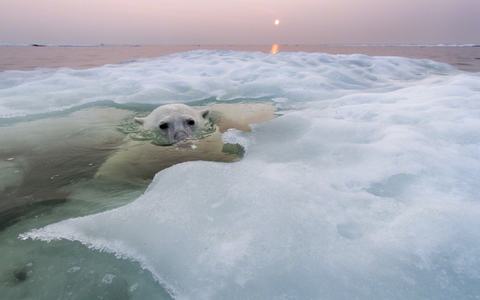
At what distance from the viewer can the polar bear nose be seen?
18.5 feet

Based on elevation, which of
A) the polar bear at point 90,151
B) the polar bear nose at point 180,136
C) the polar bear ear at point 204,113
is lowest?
the polar bear at point 90,151

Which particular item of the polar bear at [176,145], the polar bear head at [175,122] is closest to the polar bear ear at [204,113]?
the polar bear at [176,145]

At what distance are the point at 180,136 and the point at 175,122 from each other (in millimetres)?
422

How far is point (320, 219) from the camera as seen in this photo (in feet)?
9.05

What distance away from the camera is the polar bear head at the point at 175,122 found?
18.9ft

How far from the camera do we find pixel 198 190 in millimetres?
3314

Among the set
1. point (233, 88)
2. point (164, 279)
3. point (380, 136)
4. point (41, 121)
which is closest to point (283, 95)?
point (233, 88)

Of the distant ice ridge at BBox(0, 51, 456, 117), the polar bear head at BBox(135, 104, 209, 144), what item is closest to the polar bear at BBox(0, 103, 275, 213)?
the polar bear head at BBox(135, 104, 209, 144)

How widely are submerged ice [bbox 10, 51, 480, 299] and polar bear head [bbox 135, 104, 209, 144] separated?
91 centimetres

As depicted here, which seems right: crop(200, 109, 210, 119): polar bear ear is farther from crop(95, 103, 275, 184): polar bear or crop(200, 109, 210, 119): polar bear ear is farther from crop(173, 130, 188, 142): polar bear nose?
crop(173, 130, 188, 142): polar bear nose

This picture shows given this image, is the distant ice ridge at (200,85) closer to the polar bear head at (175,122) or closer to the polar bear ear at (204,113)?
the polar bear ear at (204,113)

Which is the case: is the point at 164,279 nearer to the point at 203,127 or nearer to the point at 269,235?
the point at 269,235

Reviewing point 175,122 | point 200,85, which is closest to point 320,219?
point 175,122

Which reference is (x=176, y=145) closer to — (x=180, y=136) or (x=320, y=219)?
(x=180, y=136)
